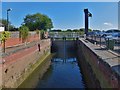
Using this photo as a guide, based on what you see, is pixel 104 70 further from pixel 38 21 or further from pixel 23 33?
pixel 38 21

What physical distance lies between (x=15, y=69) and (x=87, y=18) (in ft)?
119

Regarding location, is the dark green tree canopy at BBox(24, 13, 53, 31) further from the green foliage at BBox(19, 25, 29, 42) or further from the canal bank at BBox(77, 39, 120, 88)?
the canal bank at BBox(77, 39, 120, 88)

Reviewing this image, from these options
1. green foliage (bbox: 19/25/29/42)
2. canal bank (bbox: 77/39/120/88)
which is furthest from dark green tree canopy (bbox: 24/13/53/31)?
canal bank (bbox: 77/39/120/88)

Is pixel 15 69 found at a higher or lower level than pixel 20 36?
lower

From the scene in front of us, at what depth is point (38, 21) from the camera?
82.1m

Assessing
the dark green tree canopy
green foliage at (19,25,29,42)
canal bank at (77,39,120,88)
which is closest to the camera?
canal bank at (77,39,120,88)

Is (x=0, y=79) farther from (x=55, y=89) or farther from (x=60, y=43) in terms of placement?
(x=60, y=43)

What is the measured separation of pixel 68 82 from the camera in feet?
51.9

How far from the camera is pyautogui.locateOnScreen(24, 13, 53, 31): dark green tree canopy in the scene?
78.2 metres

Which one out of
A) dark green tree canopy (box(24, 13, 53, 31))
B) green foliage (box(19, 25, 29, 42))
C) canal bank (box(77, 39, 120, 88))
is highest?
dark green tree canopy (box(24, 13, 53, 31))

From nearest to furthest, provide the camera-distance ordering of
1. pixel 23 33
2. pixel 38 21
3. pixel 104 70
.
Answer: pixel 104 70 < pixel 23 33 < pixel 38 21

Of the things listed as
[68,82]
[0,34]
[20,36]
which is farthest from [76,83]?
[20,36]

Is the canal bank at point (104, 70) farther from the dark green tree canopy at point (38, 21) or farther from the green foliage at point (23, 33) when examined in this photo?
the dark green tree canopy at point (38, 21)

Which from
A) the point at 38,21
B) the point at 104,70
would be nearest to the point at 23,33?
the point at 104,70
